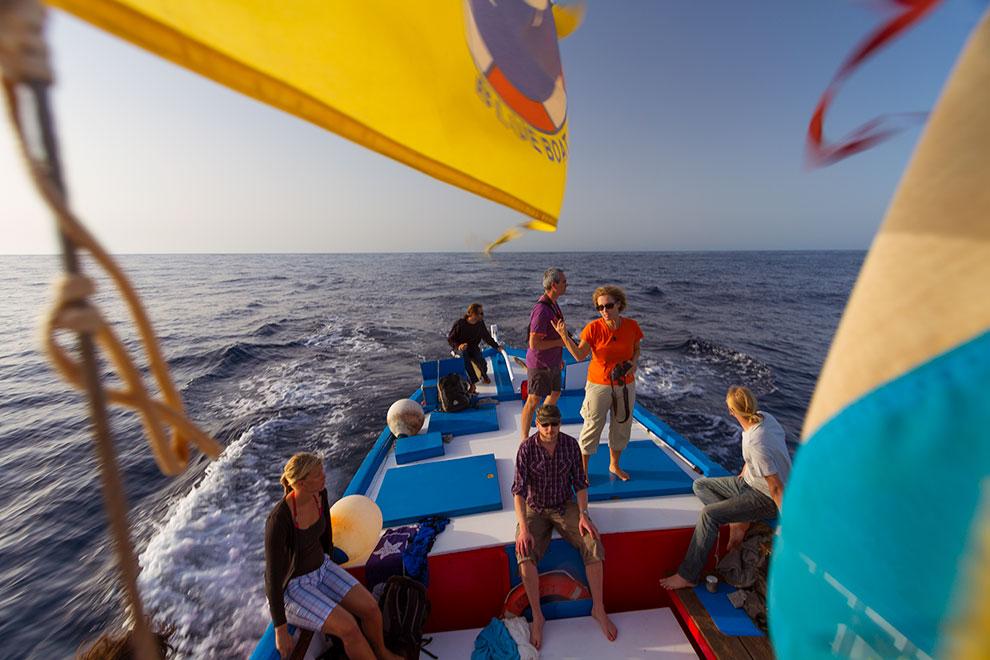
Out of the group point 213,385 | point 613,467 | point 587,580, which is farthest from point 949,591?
point 213,385

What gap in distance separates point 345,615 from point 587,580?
192 centimetres

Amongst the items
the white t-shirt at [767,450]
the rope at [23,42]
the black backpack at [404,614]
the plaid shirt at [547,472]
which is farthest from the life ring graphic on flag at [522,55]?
the black backpack at [404,614]

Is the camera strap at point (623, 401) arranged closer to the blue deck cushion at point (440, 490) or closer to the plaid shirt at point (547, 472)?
the plaid shirt at point (547, 472)

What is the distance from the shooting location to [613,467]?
4.18m

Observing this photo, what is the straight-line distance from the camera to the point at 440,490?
13.2 feet

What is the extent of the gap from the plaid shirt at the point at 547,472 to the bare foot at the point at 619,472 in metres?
0.92

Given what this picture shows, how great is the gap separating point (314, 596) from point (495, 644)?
137 centimetres

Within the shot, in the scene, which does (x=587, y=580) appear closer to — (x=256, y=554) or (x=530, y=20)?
(x=530, y=20)

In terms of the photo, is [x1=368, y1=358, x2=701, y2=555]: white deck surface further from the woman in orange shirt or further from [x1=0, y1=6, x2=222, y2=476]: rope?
[x1=0, y1=6, x2=222, y2=476]: rope

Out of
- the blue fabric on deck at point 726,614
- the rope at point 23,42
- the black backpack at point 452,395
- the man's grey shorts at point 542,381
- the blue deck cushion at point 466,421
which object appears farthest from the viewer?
the black backpack at point 452,395

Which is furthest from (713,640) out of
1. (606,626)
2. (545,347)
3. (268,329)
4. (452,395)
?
(268,329)

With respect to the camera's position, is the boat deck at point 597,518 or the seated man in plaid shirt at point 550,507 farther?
the boat deck at point 597,518

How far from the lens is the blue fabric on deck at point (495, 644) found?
298 cm

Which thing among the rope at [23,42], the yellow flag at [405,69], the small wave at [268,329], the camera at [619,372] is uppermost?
the yellow flag at [405,69]
